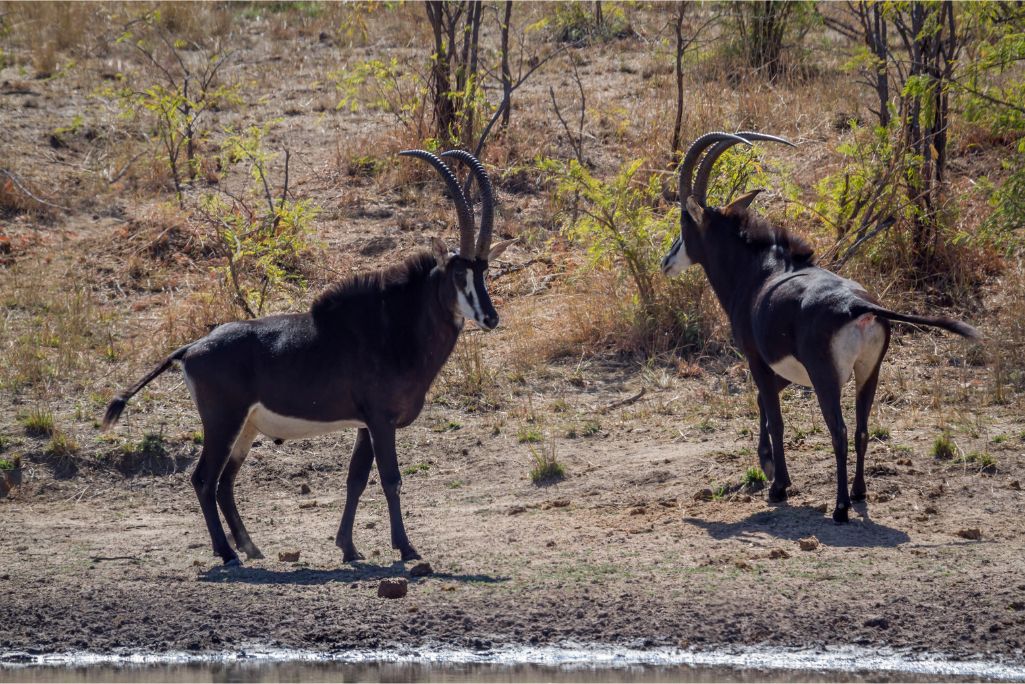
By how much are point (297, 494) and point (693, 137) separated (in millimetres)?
7777

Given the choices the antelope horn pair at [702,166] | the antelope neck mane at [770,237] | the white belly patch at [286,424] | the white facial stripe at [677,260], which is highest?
the antelope horn pair at [702,166]

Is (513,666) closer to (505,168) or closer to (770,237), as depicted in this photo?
(770,237)

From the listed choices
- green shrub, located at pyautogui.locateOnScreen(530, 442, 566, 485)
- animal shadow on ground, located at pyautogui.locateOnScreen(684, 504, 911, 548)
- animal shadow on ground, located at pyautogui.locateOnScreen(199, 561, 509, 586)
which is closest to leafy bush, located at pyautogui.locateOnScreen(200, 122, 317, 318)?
green shrub, located at pyautogui.locateOnScreen(530, 442, 566, 485)

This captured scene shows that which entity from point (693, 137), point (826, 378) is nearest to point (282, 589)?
point (826, 378)

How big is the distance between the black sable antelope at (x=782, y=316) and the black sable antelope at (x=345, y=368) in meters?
2.04

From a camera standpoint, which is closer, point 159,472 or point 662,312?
point 159,472

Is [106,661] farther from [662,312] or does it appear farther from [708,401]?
[662,312]

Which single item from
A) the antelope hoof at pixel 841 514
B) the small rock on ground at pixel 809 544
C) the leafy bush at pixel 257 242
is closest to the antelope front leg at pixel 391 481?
the small rock on ground at pixel 809 544

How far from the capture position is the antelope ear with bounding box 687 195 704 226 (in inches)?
413

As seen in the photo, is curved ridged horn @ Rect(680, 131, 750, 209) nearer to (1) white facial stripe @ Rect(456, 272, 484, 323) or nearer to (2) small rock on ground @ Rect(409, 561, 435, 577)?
(1) white facial stripe @ Rect(456, 272, 484, 323)

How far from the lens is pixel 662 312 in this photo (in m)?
12.9

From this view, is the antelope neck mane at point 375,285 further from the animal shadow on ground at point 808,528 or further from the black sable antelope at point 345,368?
the animal shadow on ground at point 808,528

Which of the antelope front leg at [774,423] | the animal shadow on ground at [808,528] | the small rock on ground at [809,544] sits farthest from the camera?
the antelope front leg at [774,423]

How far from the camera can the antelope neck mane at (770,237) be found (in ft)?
31.8
